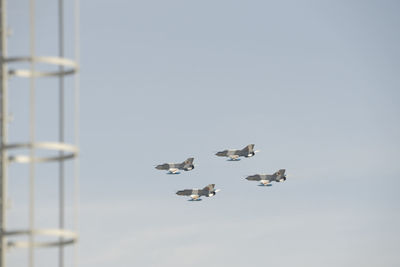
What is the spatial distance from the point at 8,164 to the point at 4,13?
15.7 metres

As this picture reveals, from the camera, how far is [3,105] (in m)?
137

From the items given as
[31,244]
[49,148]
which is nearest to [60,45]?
[49,148]

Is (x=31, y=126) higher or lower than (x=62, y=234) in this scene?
higher

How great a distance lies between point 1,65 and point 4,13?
5.53 meters

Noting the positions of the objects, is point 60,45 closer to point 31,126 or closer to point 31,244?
point 31,126

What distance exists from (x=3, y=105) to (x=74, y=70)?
321 inches

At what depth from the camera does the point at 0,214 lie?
135 metres

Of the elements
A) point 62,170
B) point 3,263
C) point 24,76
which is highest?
point 24,76

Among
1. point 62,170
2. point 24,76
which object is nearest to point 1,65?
point 24,76

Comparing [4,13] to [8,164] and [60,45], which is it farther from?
[8,164]

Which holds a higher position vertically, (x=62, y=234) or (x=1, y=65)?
(x=1, y=65)

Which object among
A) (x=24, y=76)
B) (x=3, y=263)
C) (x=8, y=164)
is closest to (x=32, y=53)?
(x=24, y=76)

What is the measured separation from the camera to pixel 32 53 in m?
136

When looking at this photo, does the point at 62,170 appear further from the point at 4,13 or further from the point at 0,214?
the point at 4,13
